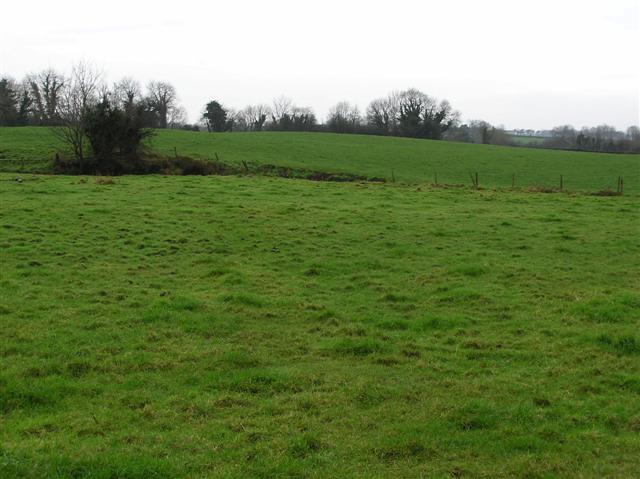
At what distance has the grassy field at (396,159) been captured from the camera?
4653 centimetres

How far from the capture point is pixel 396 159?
58.8 m

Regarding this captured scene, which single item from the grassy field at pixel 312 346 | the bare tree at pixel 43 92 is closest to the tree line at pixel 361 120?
the bare tree at pixel 43 92

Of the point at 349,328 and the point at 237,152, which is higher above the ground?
the point at 237,152

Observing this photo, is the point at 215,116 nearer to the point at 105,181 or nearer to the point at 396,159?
the point at 396,159

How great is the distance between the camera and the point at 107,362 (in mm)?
9125

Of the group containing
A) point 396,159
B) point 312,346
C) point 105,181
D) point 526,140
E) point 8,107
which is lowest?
point 312,346

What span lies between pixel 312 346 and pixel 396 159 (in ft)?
165

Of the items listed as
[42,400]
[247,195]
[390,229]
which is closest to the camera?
[42,400]

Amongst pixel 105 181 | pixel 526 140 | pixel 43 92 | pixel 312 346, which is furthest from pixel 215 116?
pixel 312 346

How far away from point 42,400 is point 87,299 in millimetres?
4851

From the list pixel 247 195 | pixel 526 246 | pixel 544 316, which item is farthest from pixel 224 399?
pixel 247 195

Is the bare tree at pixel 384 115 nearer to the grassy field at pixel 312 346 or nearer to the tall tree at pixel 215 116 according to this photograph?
the tall tree at pixel 215 116

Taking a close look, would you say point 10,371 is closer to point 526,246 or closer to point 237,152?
point 526,246

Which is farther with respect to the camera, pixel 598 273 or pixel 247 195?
pixel 247 195
